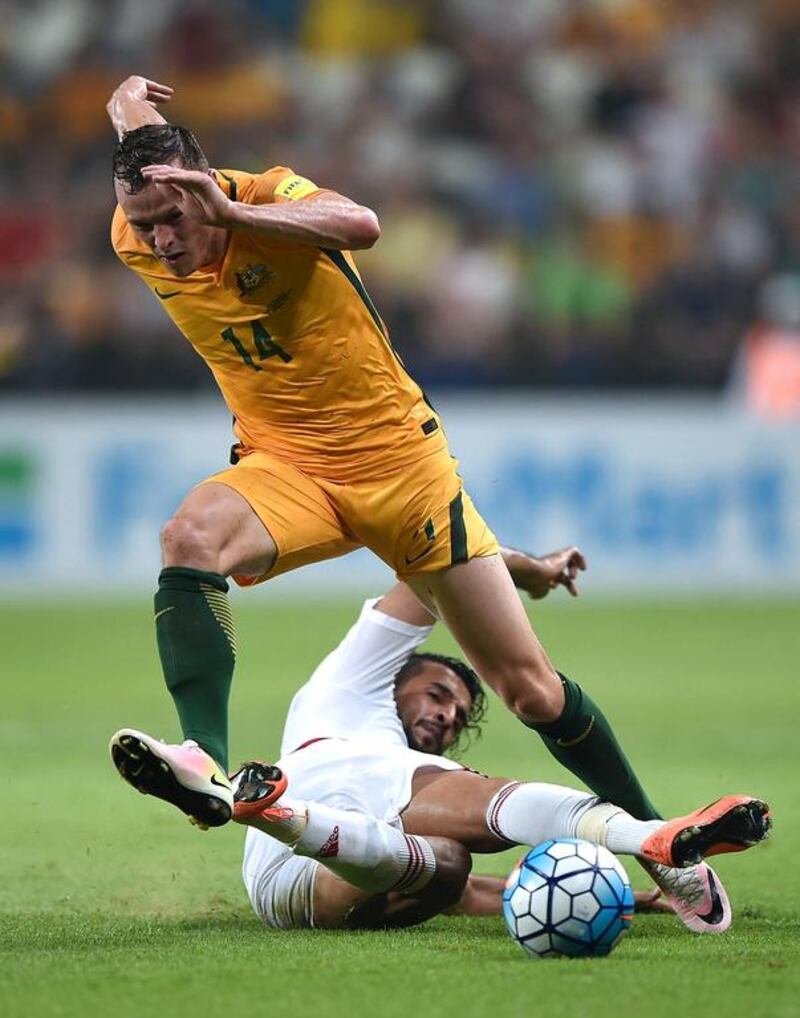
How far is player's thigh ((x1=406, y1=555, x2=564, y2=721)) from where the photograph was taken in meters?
4.79

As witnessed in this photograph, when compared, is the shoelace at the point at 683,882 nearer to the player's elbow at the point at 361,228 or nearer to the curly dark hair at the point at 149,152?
the player's elbow at the point at 361,228

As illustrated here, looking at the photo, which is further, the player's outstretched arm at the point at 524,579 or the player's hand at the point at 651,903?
the player's outstretched arm at the point at 524,579

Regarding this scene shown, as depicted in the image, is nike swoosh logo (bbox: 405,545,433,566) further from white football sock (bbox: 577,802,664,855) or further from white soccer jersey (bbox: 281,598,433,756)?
white football sock (bbox: 577,802,664,855)

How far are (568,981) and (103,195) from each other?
38.9ft

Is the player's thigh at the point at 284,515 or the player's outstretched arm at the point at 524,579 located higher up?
the player's thigh at the point at 284,515

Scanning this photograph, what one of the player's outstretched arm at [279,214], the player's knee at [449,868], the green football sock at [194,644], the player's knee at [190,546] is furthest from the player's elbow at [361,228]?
the player's knee at [449,868]

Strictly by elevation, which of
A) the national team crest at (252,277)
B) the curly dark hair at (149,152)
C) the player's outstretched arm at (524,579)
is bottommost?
the player's outstretched arm at (524,579)

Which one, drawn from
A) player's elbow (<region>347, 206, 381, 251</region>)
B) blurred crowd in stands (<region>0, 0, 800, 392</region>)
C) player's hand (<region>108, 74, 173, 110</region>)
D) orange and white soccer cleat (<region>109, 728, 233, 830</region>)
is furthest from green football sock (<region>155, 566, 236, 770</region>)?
blurred crowd in stands (<region>0, 0, 800, 392</region>)

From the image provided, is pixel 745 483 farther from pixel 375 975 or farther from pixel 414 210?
pixel 375 975

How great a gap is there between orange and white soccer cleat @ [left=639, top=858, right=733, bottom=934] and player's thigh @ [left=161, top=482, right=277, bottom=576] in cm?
131

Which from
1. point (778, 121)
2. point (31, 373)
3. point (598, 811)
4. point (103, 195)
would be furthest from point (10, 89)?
point (598, 811)

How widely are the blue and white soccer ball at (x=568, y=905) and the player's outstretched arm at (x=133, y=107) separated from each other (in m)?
2.37

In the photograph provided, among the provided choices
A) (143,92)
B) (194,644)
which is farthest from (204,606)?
(143,92)

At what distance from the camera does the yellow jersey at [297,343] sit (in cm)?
480
